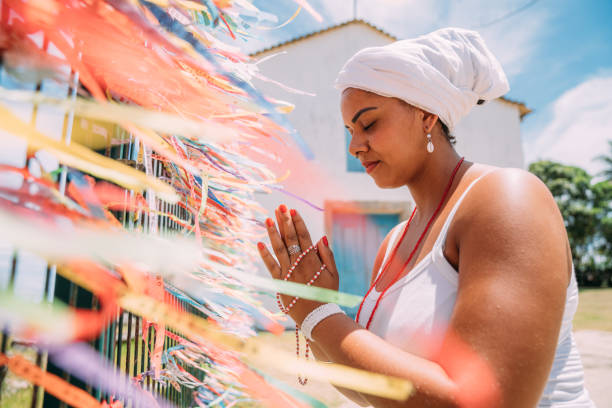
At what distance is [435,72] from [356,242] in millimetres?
7330

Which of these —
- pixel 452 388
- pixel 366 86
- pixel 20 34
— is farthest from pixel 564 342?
pixel 20 34

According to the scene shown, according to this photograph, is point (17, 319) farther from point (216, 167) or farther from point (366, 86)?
point (366, 86)

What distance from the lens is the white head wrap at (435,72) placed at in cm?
127

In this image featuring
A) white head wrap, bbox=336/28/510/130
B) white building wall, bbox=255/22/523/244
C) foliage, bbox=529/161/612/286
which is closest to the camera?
white head wrap, bbox=336/28/510/130

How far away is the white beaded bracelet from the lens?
1.00m

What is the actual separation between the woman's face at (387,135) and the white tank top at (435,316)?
1.04 feet

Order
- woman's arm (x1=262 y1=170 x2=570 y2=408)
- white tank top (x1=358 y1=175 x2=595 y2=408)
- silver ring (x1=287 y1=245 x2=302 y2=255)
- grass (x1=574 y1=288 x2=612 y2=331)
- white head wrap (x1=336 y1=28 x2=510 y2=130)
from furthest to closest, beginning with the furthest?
grass (x1=574 y1=288 x2=612 y2=331) < white head wrap (x1=336 y1=28 x2=510 y2=130) < silver ring (x1=287 y1=245 x2=302 y2=255) < white tank top (x1=358 y1=175 x2=595 y2=408) < woman's arm (x1=262 y1=170 x2=570 y2=408)

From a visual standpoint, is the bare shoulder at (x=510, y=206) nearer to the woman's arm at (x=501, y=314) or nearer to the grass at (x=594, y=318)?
the woman's arm at (x=501, y=314)

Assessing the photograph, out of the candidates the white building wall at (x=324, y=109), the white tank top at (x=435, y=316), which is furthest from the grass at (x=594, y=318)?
the white tank top at (x=435, y=316)

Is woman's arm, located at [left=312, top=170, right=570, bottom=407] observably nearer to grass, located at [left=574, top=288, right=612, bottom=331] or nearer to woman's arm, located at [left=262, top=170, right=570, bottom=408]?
woman's arm, located at [left=262, top=170, right=570, bottom=408]

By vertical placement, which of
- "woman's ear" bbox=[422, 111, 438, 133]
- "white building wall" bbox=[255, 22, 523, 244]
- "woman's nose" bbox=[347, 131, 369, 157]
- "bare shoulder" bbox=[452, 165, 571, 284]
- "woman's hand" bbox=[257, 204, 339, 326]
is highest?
"white building wall" bbox=[255, 22, 523, 244]

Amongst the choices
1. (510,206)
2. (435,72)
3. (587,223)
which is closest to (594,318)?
(435,72)

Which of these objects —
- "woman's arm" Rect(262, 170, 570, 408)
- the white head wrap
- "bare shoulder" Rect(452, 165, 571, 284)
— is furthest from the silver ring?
the white head wrap

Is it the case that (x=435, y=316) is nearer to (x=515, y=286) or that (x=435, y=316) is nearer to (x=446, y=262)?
(x=446, y=262)
